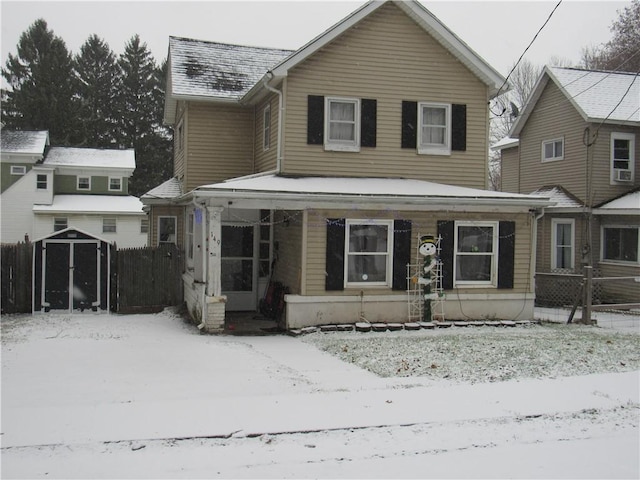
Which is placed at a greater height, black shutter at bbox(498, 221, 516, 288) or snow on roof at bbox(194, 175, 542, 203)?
snow on roof at bbox(194, 175, 542, 203)

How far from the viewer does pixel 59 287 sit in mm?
15797

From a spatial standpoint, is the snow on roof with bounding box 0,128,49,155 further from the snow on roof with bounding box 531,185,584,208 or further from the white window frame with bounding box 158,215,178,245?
the snow on roof with bounding box 531,185,584,208

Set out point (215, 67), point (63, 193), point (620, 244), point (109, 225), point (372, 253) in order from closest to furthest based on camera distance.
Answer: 1. point (372, 253)
2. point (215, 67)
3. point (620, 244)
4. point (109, 225)
5. point (63, 193)

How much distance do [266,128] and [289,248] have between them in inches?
152

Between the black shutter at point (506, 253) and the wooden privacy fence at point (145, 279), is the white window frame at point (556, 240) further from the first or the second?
the wooden privacy fence at point (145, 279)

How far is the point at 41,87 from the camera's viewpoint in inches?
2041

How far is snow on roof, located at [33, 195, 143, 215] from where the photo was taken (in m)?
36.5

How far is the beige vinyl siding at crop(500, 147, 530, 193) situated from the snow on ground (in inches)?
564

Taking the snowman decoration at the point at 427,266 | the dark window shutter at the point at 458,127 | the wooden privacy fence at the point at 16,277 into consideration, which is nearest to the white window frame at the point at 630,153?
the dark window shutter at the point at 458,127

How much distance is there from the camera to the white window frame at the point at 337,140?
15.5m

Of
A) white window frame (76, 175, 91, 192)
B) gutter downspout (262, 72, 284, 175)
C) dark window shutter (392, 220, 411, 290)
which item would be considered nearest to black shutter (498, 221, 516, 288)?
dark window shutter (392, 220, 411, 290)

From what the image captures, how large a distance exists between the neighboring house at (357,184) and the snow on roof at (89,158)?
23.6 m

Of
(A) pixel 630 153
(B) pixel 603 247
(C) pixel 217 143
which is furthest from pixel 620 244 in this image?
(C) pixel 217 143

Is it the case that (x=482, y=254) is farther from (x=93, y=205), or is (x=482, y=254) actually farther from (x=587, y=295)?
(x=93, y=205)
